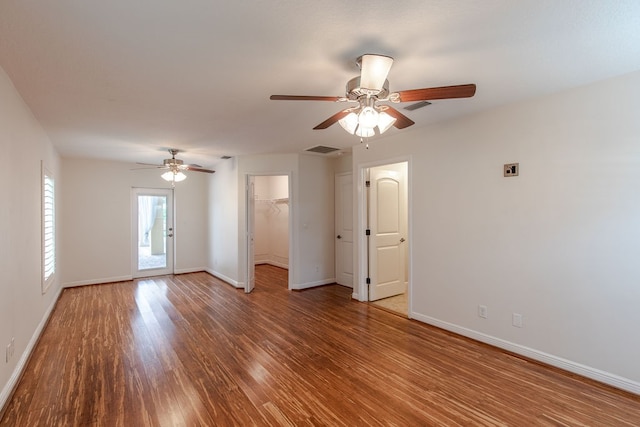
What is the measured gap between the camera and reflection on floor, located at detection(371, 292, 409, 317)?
4334 mm

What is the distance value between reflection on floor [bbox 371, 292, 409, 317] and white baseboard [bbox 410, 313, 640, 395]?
2.07 ft

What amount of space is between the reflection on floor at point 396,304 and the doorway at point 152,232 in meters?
4.94

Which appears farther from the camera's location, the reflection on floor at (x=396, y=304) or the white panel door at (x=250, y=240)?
the white panel door at (x=250, y=240)

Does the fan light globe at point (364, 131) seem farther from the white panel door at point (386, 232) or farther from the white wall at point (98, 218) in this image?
the white wall at point (98, 218)

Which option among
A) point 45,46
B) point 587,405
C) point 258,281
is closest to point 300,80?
point 45,46

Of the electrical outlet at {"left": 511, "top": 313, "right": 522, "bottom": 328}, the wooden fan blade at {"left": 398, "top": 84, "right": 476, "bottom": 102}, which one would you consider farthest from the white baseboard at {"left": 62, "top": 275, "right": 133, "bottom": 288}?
the electrical outlet at {"left": 511, "top": 313, "right": 522, "bottom": 328}

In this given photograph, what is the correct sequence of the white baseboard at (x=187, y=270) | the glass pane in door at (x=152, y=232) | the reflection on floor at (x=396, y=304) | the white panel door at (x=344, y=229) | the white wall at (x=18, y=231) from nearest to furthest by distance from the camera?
the white wall at (x=18, y=231)
the reflection on floor at (x=396, y=304)
the white panel door at (x=344, y=229)
the glass pane in door at (x=152, y=232)
the white baseboard at (x=187, y=270)

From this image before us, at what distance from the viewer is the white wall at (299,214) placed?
5551mm

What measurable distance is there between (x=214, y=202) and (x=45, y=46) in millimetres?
4974

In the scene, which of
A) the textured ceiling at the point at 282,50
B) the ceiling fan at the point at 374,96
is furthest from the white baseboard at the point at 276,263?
the ceiling fan at the point at 374,96

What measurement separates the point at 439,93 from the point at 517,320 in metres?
2.44

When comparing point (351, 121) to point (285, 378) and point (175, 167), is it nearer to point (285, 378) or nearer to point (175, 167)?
Answer: point (285, 378)

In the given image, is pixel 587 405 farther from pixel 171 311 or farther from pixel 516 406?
pixel 171 311

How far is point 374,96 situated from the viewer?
2135 millimetres
